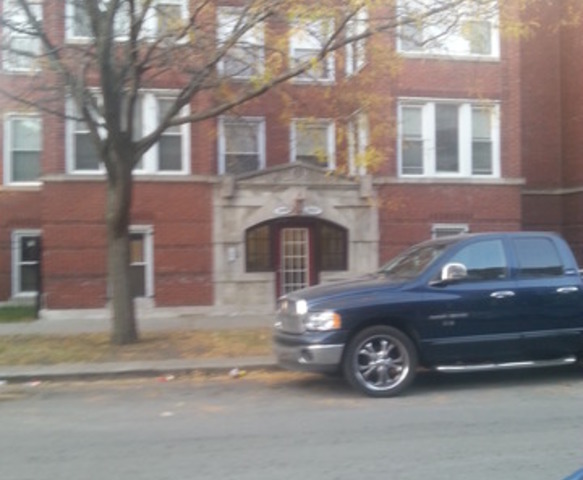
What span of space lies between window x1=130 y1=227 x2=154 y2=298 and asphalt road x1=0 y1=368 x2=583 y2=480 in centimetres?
679

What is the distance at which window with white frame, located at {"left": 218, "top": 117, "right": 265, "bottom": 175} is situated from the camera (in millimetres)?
16938

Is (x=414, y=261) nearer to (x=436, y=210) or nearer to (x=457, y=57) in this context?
(x=436, y=210)

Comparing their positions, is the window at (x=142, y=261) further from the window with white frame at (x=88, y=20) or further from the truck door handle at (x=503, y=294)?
the truck door handle at (x=503, y=294)

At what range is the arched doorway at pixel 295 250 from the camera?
16.9 metres

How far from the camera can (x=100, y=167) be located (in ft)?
54.3

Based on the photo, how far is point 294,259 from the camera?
1720 cm

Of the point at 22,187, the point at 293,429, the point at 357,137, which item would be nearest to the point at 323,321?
the point at 293,429

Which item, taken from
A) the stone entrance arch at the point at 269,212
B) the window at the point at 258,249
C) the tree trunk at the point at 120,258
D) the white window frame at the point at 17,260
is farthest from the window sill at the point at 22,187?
the tree trunk at the point at 120,258

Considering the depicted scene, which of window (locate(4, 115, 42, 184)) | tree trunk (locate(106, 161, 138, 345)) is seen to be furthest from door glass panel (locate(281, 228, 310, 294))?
window (locate(4, 115, 42, 184))

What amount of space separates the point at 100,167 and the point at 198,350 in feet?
22.0

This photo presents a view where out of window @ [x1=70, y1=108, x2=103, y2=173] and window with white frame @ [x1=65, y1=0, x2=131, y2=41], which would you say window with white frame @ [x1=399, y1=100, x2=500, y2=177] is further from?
window with white frame @ [x1=65, y1=0, x2=131, y2=41]

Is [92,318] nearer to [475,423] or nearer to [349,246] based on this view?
[349,246]

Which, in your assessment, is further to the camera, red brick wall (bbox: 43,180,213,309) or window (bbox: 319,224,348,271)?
window (bbox: 319,224,348,271)

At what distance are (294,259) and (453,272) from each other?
891 cm
